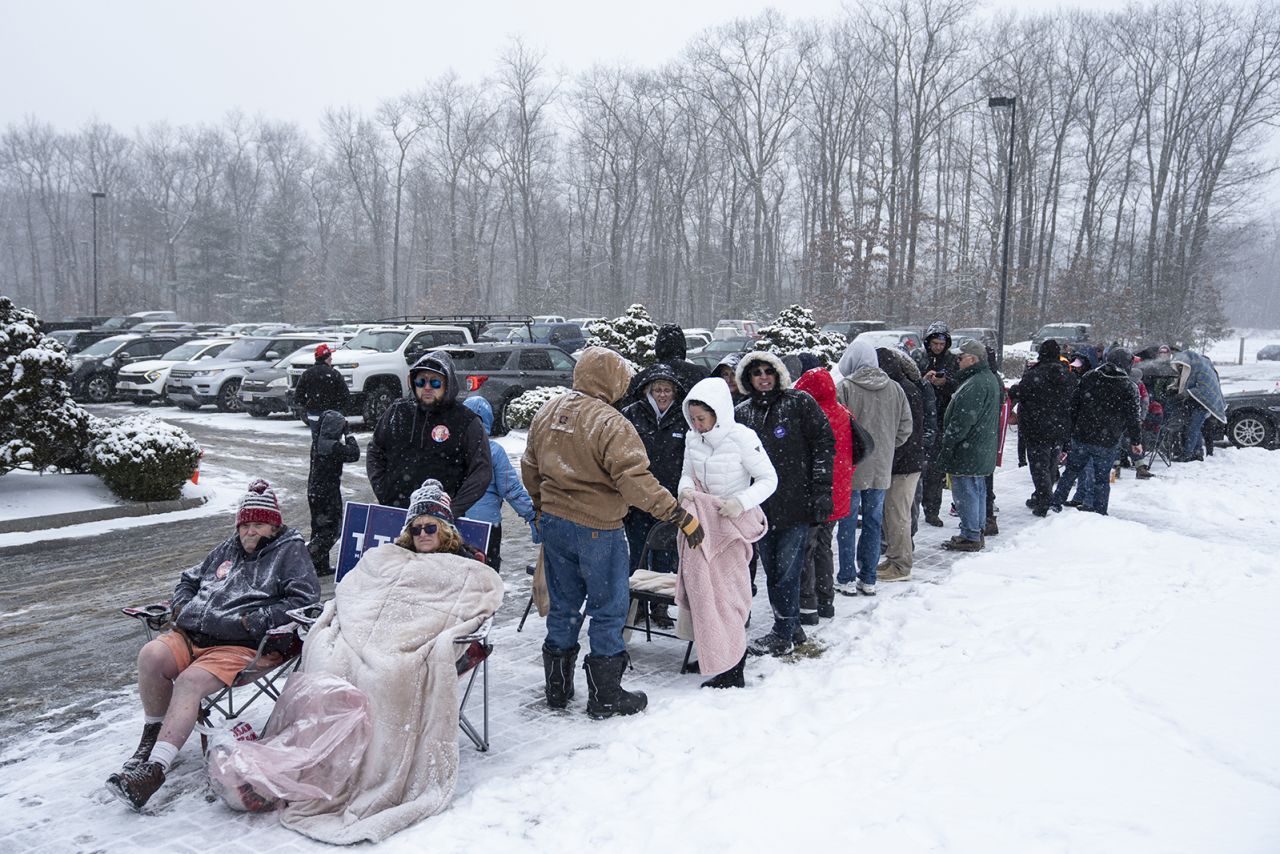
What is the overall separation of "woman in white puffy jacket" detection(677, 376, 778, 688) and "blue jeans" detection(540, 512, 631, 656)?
19.1 inches

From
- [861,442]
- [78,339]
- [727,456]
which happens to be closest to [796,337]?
[861,442]

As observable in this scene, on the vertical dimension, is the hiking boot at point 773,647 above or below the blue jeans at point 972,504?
below

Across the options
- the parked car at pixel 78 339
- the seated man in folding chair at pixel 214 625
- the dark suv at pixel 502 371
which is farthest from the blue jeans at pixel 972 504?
the parked car at pixel 78 339

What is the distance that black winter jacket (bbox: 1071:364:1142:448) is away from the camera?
9773mm

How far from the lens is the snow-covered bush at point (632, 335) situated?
18400 millimetres

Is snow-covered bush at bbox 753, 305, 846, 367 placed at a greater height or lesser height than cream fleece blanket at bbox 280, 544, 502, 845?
greater

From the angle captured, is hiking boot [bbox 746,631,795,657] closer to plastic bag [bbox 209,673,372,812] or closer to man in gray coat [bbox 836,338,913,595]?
man in gray coat [bbox 836,338,913,595]

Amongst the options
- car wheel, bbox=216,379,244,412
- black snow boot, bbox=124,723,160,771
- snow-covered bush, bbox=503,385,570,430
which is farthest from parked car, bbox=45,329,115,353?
black snow boot, bbox=124,723,160,771

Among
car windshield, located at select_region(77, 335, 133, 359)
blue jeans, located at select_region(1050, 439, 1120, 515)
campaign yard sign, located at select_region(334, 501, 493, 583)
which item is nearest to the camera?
campaign yard sign, located at select_region(334, 501, 493, 583)

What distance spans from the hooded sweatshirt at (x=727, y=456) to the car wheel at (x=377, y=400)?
14.2 meters

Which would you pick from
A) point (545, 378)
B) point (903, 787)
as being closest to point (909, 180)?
point (545, 378)

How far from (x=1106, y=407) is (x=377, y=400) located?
13.3 metres

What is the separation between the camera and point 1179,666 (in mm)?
5477

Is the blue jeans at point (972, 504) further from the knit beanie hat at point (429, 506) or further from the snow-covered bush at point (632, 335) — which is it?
the snow-covered bush at point (632, 335)
